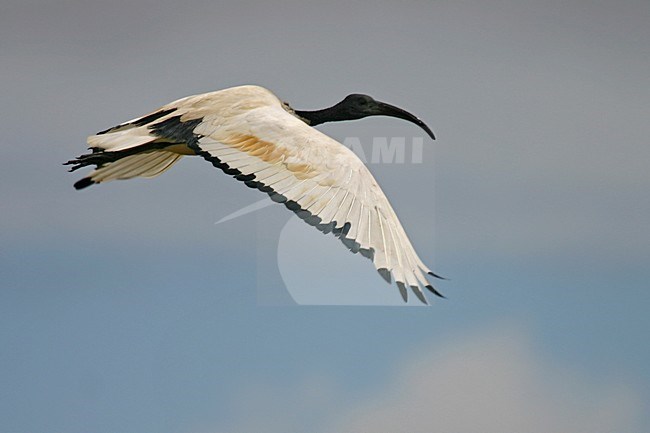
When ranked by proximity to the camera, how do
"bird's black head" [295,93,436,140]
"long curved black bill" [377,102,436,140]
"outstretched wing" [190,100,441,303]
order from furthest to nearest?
"bird's black head" [295,93,436,140] → "long curved black bill" [377,102,436,140] → "outstretched wing" [190,100,441,303]

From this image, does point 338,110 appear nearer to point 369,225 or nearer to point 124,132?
point 124,132

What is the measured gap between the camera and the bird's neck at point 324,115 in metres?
4.03

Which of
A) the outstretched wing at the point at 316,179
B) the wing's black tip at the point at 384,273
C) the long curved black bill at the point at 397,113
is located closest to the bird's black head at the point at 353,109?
the long curved black bill at the point at 397,113

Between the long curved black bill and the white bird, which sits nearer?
the white bird

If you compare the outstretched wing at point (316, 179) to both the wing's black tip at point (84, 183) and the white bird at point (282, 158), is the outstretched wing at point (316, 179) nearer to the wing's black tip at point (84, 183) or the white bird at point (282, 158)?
the white bird at point (282, 158)

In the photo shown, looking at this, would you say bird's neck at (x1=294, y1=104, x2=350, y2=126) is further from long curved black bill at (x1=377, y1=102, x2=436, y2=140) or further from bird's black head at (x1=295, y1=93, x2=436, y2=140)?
long curved black bill at (x1=377, y1=102, x2=436, y2=140)

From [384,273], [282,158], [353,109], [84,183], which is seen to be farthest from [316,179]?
[353,109]

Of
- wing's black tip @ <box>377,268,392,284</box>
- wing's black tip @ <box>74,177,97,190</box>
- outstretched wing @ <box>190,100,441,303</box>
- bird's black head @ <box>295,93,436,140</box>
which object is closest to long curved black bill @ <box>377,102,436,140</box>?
bird's black head @ <box>295,93,436,140</box>

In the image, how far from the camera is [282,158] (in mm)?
3016

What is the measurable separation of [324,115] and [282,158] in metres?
1.05

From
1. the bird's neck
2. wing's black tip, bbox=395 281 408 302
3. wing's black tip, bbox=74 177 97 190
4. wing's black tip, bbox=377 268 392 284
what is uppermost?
the bird's neck

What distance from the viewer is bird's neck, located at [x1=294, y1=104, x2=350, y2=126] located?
4031mm

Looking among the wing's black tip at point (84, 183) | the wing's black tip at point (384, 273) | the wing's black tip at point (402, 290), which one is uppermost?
the wing's black tip at point (84, 183)

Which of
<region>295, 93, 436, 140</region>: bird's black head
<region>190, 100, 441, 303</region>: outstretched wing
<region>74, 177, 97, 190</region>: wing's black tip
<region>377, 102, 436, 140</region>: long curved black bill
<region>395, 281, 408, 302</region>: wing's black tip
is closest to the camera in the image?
<region>395, 281, 408, 302</region>: wing's black tip
